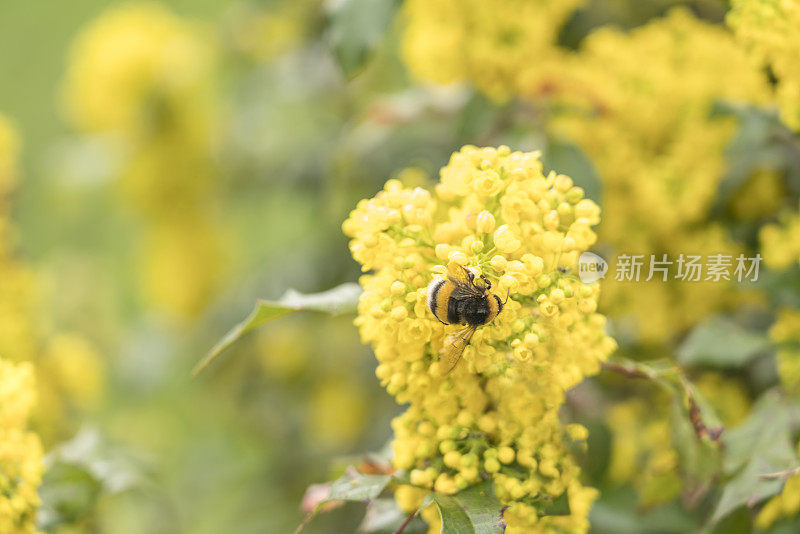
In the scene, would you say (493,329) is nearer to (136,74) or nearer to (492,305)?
(492,305)

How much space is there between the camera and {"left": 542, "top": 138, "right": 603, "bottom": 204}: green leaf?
846 mm

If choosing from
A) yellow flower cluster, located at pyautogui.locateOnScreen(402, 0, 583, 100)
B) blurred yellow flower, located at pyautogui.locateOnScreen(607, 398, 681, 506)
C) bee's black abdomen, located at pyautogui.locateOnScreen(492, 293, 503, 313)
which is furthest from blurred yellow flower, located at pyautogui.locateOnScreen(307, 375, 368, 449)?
bee's black abdomen, located at pyautogui.locateOnScreen(492, 293, 503, 313)

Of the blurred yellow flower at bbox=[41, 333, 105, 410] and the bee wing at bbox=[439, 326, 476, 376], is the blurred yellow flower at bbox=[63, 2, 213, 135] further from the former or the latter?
the bee wing at bbox=[439, 326, 476, 376]

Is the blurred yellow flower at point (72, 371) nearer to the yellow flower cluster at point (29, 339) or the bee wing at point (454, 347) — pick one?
the yellow flower cluster at point (29, 339)

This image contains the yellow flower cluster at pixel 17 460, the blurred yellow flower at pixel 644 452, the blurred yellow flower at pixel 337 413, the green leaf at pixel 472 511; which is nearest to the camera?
the green leaf at pixel 472 511

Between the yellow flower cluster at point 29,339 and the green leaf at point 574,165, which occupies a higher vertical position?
the yellow flower cluster at point 29,339

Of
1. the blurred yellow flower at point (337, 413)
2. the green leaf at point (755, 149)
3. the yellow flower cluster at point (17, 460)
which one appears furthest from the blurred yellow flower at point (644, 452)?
the blurred yellow flower at point (337, 413)

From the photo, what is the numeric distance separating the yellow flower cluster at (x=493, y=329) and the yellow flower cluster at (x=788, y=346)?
0.24 meters

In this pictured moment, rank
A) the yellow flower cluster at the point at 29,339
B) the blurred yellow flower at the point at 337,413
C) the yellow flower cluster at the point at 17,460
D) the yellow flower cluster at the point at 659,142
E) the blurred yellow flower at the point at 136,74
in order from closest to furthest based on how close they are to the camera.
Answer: the yellow flower cluster at the point at 17,460 < the yellow flower cluster at the point at 659,142 < the yellow flower cluster at the point at 29,339 < the blurred yellow flower at the point at 337,413 < the blurred yellow flower at the point at 136,74

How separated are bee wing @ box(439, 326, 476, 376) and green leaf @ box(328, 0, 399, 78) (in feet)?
1.11

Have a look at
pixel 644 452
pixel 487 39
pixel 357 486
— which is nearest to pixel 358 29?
pixel 487 39

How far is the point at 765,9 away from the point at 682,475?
1.34 ft

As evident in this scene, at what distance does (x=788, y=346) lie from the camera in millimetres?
772

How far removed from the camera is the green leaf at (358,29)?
784 mm
